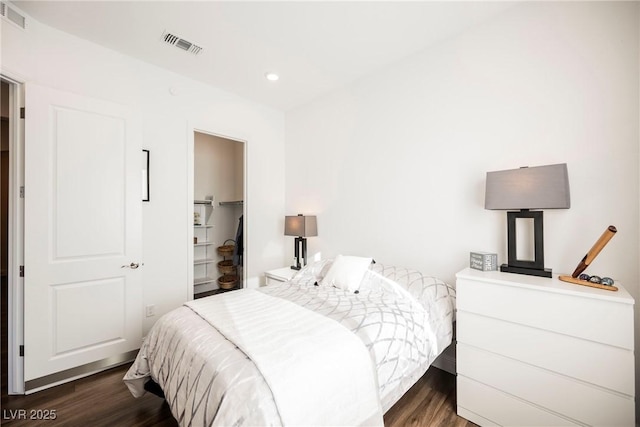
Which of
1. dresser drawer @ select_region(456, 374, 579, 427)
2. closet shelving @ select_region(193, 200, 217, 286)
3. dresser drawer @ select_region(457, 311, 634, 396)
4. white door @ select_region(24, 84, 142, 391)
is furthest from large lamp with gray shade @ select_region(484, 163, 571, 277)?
closet shelving @ select_region(193, 200, 217, 286)

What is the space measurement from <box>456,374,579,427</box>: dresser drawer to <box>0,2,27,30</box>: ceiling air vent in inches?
158

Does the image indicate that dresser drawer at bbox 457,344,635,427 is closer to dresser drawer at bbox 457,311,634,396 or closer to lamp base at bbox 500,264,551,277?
dresser drawer at bbox 457,311,634,396

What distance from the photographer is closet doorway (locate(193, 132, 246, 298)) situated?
442 centimetres

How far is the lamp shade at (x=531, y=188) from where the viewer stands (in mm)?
1601

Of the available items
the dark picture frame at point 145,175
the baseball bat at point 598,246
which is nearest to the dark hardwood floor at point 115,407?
the baseball bat at point 598,246

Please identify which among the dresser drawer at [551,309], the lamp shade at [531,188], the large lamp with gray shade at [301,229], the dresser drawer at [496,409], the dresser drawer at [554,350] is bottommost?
the dresser drawer at [496,409]

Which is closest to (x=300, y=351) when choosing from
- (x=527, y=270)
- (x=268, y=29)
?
(x=527, y=270)

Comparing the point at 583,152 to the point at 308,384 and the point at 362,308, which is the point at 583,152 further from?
the point at 308,384

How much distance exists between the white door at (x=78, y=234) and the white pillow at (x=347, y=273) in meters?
1.81

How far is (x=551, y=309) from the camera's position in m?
1.45

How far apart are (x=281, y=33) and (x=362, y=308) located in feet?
7.40

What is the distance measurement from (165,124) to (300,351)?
2.66 meters

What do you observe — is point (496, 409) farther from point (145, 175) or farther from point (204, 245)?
point (204, 245)

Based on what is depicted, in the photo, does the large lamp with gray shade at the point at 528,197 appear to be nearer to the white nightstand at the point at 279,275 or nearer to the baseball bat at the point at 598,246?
the baseball bat at the point at 598,246
